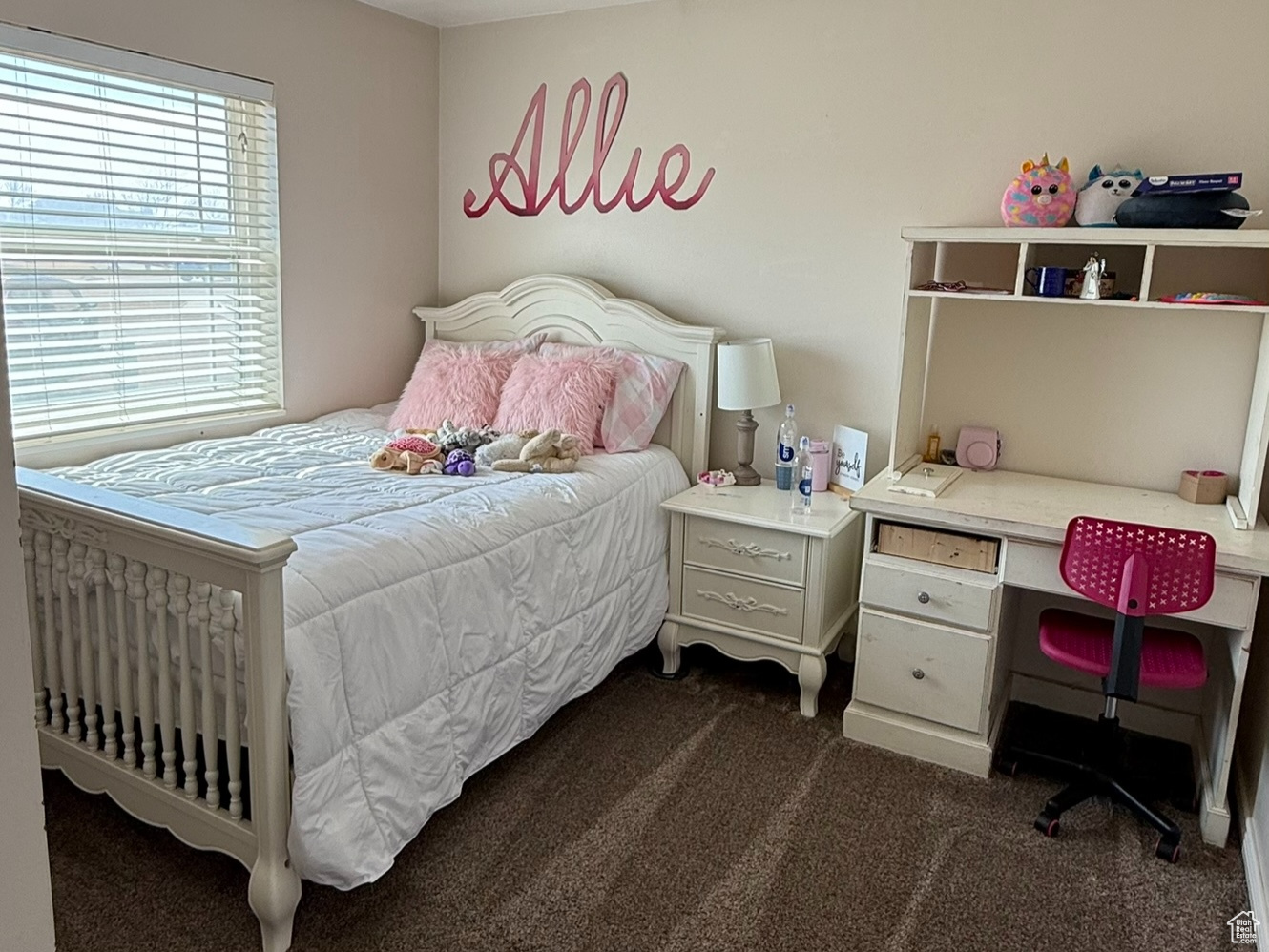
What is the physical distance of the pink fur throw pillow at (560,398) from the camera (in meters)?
3.28

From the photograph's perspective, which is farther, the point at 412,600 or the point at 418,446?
the point at 418,446

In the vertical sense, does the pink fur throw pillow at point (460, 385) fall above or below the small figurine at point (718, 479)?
above

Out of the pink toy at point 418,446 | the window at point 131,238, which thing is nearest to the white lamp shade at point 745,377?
the pink toy at point 418,446

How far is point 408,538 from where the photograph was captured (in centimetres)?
226

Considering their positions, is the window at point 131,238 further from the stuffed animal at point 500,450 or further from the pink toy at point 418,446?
the stuffed animal at point 500,450

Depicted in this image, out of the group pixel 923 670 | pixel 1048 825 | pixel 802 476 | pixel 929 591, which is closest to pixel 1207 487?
pixel 929 591

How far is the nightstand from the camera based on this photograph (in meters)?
2.95

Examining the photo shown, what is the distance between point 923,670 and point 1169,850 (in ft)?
2.34

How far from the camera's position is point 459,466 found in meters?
2.93

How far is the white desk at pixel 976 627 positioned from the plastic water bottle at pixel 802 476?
301 millimetres

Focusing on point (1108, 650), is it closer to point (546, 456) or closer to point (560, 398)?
point (546, 456)

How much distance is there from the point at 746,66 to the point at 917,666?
2095 mm

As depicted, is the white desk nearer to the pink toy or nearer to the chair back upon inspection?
the chair back

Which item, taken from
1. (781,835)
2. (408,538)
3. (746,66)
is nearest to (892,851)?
(781,835)
